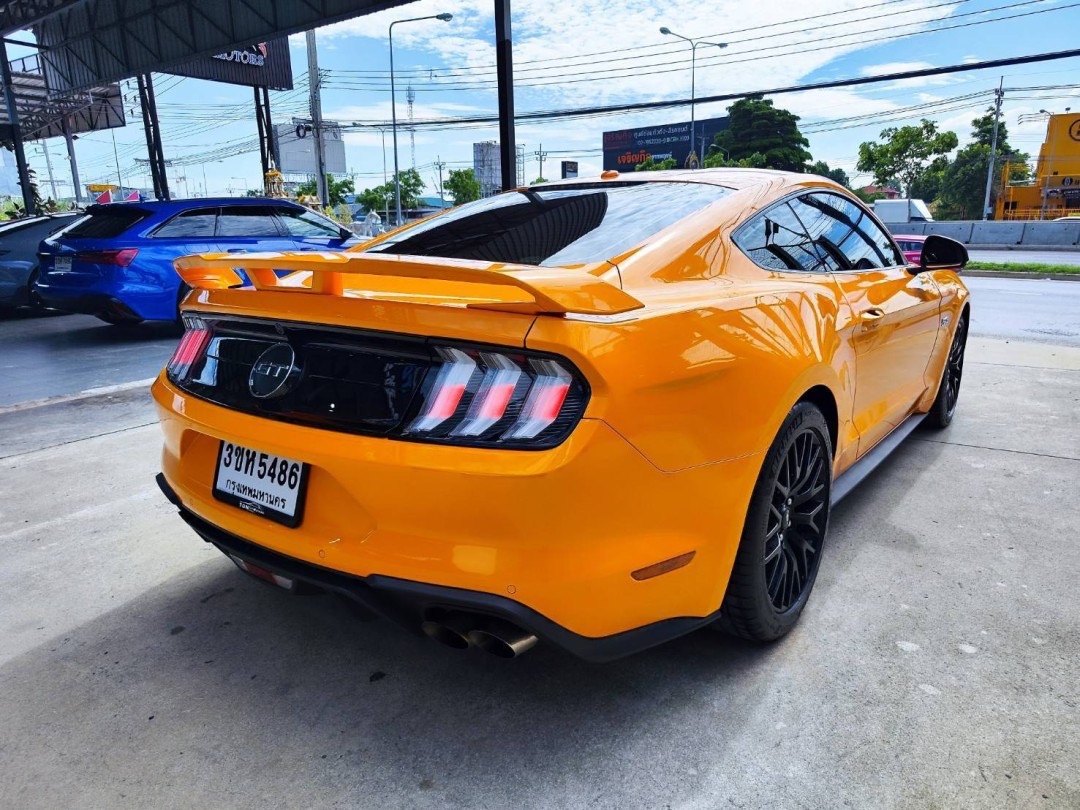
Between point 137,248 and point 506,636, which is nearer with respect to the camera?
point 506,636

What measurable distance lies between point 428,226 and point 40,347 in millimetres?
6870

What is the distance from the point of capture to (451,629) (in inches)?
65.4

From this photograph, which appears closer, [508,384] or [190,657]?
[508,384]

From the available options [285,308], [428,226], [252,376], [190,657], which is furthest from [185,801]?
[428,226]

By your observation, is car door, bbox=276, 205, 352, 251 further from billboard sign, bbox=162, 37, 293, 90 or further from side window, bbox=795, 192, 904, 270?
billboard sign, bbox=162, 37, 293, 90

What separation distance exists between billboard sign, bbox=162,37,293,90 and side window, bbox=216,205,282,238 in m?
16.8

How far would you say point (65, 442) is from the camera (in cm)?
433

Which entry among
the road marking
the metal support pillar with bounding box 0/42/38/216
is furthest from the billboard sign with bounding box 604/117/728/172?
the road marking

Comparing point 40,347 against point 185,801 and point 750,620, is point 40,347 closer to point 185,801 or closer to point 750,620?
point 185,801

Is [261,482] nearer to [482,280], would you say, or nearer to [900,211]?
[482,280]

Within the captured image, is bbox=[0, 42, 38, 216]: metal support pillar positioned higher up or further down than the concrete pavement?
higher up

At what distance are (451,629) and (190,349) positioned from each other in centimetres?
123

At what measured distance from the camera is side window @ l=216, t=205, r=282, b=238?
7965 mm

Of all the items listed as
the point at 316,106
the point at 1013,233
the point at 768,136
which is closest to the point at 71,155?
the point at 316,106
